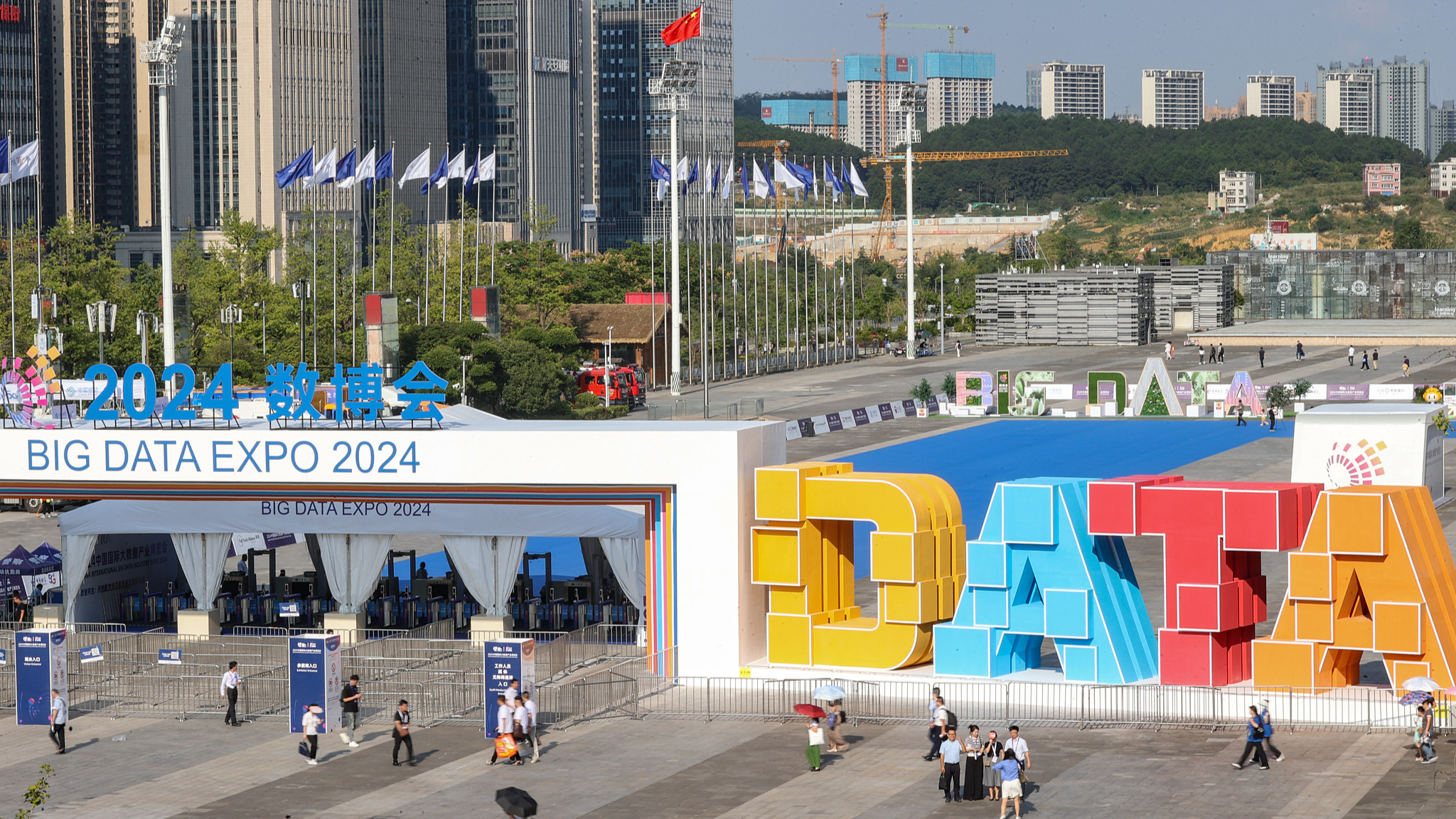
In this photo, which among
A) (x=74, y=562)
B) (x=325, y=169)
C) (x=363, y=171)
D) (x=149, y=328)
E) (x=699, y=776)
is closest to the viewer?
(x=699, y=776)

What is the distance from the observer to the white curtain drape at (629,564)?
3728 centimetres

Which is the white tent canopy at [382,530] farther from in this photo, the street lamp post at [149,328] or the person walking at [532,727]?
the street lamp post at [149,328]

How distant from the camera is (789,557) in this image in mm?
33469

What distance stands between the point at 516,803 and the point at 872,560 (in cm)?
1246

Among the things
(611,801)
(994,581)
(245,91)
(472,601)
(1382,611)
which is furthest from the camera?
(245,91)

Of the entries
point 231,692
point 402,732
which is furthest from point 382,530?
point 402,732

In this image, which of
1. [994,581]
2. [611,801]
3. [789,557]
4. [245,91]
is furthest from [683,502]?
[245,91]

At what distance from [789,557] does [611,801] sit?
8683 mm

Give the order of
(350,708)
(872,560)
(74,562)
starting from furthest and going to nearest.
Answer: (74,562), (872,560), (350,708)

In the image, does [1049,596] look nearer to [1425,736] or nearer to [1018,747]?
[1018,747]

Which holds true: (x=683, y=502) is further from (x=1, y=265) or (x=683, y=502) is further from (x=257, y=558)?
(x=1, y=265)

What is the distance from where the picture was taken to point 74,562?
39.8 m

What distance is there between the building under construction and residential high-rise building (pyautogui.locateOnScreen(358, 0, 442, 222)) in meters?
71.7

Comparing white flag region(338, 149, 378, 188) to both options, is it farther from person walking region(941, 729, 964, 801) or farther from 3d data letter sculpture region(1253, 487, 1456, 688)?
person walking region(941, 729, 964, 801)
